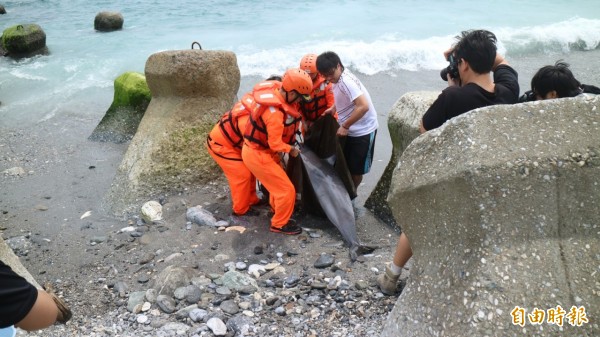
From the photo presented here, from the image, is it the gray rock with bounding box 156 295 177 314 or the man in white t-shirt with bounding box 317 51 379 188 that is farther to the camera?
the man in white t-shirt with bounding box 317 51 379 188

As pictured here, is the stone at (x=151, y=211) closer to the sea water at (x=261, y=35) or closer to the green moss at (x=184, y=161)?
the green moss at (x=184, y=161)

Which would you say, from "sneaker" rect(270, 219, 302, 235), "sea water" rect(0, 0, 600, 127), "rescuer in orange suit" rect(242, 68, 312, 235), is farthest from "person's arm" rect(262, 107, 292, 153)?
"sea water" rect(0, 0, 600, 127)

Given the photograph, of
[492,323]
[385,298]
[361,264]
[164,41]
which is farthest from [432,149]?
[164,41]

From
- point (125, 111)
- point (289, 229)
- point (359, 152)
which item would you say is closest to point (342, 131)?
point (359, 152)

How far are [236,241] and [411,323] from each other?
2.69 metres

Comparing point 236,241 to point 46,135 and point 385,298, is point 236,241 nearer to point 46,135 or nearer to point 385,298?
point 385,298

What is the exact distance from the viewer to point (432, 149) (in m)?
2.93

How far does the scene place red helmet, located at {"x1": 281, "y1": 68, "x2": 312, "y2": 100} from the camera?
491 cm

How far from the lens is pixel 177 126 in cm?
671

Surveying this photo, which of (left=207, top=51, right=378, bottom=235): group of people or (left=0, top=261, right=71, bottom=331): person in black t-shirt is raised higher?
(left=0, top=261, right=71, bottom=331): person in black t-shirt

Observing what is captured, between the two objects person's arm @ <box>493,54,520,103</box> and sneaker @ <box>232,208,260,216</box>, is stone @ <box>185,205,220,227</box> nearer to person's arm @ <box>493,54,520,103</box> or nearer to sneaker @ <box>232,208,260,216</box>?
sneaker @ <box>232,208,260,216</box>

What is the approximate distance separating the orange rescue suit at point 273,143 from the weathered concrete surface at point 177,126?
59.4 inches

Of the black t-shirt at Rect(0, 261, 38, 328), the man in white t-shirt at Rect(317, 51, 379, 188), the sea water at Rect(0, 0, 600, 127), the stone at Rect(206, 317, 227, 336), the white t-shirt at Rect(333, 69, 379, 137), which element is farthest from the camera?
the sea water at Rect(0, 0, 600, 127)

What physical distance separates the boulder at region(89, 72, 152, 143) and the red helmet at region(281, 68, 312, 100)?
4.21 metres
